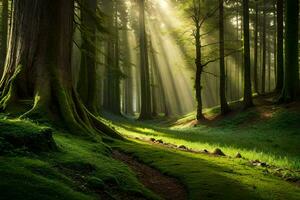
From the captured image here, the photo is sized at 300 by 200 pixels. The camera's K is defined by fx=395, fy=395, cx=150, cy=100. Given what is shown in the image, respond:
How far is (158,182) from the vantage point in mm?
7676

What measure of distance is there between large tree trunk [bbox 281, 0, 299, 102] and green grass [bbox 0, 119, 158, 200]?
53.8 ft

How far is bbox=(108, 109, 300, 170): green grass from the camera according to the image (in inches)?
551

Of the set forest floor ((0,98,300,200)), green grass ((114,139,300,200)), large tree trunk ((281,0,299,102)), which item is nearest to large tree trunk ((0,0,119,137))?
forest floor ((0,98,300,200))

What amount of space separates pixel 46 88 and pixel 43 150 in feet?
12.1

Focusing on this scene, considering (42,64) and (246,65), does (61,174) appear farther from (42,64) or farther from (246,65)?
(246,65)

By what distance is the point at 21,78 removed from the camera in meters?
10.2

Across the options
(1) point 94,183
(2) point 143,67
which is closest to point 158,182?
(1) point 94,183

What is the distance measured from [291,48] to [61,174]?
1900cm

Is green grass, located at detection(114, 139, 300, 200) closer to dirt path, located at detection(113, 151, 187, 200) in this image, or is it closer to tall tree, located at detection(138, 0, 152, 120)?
dirt path, located at detection(113, 151, 187, 200)

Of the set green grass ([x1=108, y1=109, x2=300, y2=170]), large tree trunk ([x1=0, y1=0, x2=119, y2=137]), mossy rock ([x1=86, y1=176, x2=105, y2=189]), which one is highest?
large tree trunk ([x1=0, y1=0, x2=119, y2=137])

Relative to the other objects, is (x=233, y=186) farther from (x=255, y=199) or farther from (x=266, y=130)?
(x=266, y=130)

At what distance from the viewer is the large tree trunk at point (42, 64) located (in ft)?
32.6

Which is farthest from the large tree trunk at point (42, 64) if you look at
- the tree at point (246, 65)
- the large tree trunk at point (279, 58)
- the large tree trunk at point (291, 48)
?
the large tree trunk at point (279, 58)

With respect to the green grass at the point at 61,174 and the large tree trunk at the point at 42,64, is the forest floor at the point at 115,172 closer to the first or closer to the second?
the green grass at the point at 61,174
